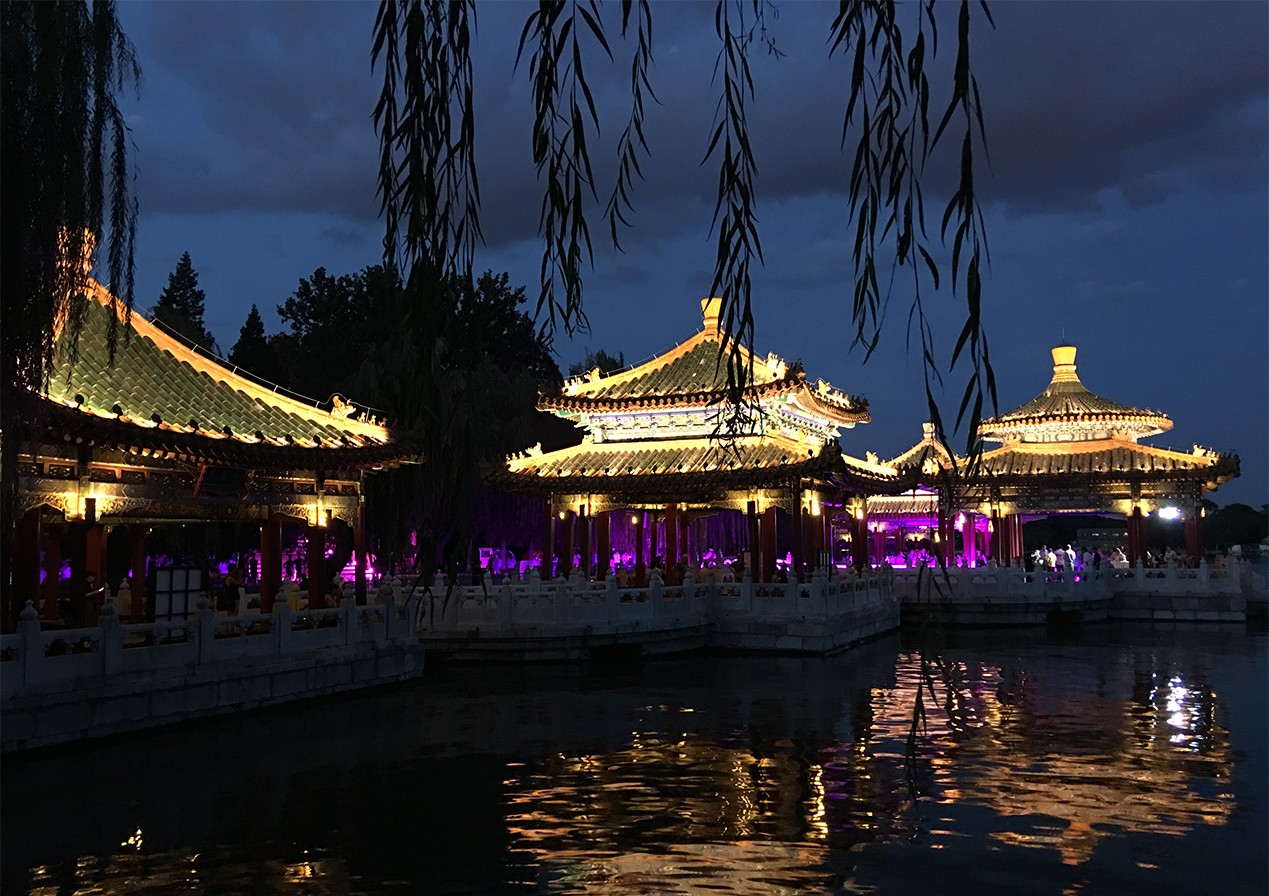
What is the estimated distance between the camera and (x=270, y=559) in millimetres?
15945

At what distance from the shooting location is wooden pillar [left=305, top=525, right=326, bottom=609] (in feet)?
53.1

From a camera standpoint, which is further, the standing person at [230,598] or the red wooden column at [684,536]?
the red wooden column at [684,536]

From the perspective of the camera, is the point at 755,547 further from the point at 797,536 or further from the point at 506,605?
the point at 506,605

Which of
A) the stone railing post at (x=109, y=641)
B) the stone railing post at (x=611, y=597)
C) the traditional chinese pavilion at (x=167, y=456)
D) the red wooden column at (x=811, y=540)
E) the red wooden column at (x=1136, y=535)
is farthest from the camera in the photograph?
the red wooden column at (x=1136, y=535)

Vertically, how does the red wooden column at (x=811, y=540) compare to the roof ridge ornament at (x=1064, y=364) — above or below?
below

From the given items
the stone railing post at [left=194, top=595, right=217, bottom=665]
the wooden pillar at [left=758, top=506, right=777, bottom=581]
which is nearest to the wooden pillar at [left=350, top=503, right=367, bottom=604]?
the stone railing post at [left=194, top=595, right=217, bottom=665]

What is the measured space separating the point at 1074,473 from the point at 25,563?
26653mm

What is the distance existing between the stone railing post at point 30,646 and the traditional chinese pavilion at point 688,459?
13130 millimetres

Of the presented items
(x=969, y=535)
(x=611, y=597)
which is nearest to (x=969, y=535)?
(x=969, y=535)

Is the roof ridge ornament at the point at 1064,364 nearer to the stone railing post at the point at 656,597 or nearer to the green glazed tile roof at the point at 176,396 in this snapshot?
the stone railing post at the point at 656,597

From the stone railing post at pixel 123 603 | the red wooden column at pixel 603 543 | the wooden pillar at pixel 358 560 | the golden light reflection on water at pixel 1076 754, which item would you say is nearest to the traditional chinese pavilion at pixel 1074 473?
the red wooden column at pixel 603 543

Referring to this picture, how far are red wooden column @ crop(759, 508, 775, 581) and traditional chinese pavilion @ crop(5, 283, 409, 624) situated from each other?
341 inches

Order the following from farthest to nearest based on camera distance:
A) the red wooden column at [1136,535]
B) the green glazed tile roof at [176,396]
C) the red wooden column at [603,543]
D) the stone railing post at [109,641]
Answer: the red wooden column at [1136,535] < the red wooden column at [603,543] < the green glazed tile roof at [176,396] < the stone railing post at [109,641]

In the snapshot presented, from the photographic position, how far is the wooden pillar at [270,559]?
15.6 m
